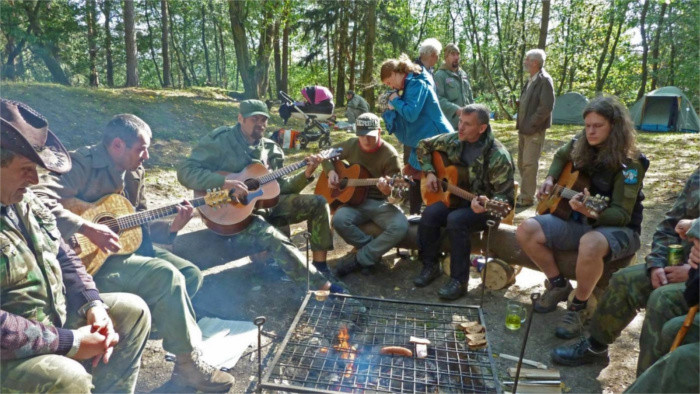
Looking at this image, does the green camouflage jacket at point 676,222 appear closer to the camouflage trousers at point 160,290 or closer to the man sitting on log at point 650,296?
the man sitting on log at point 650,296

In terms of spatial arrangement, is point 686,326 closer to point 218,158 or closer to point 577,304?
point 577,304

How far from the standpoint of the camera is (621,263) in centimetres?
335

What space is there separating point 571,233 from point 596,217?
240mm

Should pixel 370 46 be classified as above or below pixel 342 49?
below

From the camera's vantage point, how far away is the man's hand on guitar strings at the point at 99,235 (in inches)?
103

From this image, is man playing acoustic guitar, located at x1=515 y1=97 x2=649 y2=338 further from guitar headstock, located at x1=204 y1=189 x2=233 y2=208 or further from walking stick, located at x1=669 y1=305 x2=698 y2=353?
guitar headstock, located at x1=204 y1=189 x2=233 y2=208

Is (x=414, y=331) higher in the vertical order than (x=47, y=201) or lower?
lower

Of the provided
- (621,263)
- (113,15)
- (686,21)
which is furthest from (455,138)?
(113,15)

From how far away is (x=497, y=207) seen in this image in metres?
3.71

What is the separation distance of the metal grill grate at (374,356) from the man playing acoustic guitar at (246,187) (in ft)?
1.82

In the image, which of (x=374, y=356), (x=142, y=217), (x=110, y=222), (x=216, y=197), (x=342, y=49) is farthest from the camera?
(x=342, y=49)

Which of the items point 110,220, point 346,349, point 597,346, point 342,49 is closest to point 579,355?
point 597,346

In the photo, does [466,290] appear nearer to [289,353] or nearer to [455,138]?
[455,138]

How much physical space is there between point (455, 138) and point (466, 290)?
4.79ft
